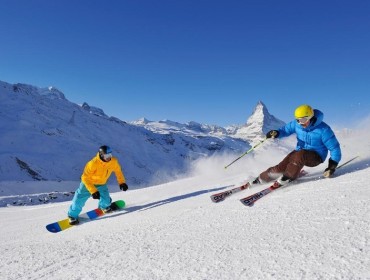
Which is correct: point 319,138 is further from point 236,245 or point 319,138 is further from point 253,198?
point 236,245

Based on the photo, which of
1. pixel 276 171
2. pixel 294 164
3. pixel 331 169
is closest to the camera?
Answer: pixel 331 169

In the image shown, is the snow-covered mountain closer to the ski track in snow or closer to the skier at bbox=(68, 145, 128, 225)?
the skier at bbox=(68, 145, 128, 225)

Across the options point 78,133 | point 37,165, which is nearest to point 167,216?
point 37,165

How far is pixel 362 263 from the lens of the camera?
277cm

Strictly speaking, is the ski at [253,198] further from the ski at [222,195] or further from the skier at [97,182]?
the skier at [97,182]

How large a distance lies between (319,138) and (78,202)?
5.53 meters

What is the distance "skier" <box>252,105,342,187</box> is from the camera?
6.57m

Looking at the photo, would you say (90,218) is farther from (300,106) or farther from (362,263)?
(362,263)

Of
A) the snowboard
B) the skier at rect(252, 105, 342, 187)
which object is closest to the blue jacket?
the skier at rect(252, 105, 342, 187)

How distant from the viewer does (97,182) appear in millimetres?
8688

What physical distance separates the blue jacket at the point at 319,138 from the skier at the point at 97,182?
158 inches

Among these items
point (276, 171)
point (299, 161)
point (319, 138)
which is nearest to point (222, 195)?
point (276, 171)

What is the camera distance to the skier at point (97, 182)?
8.34m

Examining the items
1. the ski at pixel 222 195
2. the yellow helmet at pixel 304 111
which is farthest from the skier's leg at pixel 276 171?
the yellow helmet at pixel 304 111
